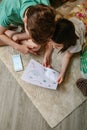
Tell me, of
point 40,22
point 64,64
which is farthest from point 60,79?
point 40,22

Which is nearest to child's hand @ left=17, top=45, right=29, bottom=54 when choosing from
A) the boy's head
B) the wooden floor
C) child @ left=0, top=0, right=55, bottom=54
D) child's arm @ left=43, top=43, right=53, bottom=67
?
child @ left=0, top=0, right=55, bottom=54

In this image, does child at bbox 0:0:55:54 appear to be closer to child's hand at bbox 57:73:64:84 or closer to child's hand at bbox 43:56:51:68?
child's hand at bbox 43:56:51:68

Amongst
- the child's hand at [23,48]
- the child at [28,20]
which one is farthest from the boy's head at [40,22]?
the child's hand at [23,48]

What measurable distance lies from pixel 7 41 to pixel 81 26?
19.3 inches

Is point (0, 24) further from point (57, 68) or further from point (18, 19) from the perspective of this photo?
point (57, 68)

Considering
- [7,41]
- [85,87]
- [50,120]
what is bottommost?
[50,120]

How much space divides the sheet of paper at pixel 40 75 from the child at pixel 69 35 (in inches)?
1.4

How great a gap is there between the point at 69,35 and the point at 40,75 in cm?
36

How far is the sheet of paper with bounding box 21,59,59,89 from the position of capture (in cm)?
136

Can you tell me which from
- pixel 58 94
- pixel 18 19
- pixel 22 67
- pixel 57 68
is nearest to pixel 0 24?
pixel 18 19

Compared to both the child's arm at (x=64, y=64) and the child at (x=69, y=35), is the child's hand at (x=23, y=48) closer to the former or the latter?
the child at (x=69, y=35)

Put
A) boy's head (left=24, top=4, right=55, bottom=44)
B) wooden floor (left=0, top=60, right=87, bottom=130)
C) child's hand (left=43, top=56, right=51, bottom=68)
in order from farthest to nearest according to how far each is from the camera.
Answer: child's hand (left=43, top=56, right=51, bottom=68), wooden floor (left=0, top=60, right=87, bottom=130), boy's head (left=24, top=4, right=55, bottom=44)

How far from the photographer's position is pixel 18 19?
1348 millimetres

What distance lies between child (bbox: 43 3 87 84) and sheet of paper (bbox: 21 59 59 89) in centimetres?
4
